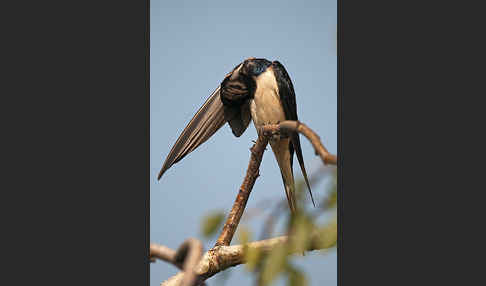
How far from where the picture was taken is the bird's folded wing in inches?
48.3

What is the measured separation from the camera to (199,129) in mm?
1244

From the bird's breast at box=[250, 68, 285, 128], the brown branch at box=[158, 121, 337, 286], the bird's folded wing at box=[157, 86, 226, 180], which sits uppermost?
the bird's breast at box=[250, 68, 285, 128]

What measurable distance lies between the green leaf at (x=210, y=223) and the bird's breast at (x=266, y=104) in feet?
2.36

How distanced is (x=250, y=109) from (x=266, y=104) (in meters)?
0.05

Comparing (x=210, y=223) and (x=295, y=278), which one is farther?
(x=210, y=223)

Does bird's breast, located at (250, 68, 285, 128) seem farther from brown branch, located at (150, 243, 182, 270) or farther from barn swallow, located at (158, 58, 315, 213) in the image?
brown branch, located at (150, 243, 182, 270)

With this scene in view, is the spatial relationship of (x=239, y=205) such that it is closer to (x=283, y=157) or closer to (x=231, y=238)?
(x=231, y=238)

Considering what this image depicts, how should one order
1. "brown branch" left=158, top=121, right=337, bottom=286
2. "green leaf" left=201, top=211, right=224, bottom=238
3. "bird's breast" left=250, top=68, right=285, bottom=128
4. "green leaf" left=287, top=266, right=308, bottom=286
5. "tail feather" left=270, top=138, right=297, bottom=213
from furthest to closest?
"bird's breast" left=250, top=68, right=285, bottom=128 < "tail feather" left=270, top=138, right=297, bottom=213 < "brown branch" left=158, top=121, right=337, bottom=286 < "green leaf" left=201, top=211, right=224, bottom=238 < "green leaf" left=287, top=266, right=308, bottom=286

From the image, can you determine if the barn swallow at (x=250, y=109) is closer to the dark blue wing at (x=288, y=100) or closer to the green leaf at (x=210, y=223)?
the dark blue wing at (x=288, y=100)

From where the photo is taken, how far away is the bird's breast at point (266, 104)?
1.34 meters
